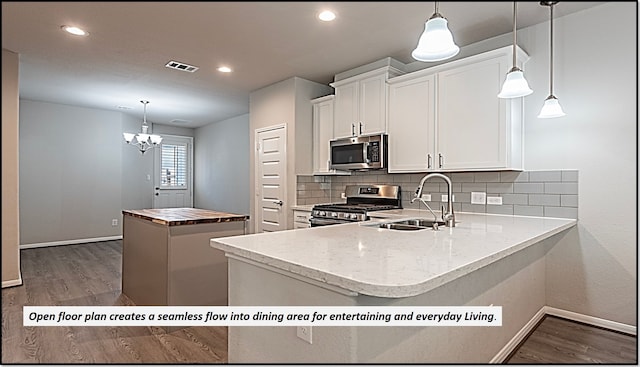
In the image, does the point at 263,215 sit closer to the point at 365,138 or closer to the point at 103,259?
the point at 365,138

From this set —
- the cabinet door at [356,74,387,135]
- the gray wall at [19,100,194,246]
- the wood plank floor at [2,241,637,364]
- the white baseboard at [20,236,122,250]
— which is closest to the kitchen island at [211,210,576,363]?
the wood plank floor at [2,241,637,364]

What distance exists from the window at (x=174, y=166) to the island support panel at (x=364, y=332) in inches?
253

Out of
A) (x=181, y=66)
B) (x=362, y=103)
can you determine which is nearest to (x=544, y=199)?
(x=362, y=103)

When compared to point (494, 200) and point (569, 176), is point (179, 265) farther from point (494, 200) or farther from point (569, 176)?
point (569, 176)

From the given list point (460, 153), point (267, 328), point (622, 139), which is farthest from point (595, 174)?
point (267, 328)

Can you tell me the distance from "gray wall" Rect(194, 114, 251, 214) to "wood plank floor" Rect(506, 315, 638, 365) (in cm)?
490

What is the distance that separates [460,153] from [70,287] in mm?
3710

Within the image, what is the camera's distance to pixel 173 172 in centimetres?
750

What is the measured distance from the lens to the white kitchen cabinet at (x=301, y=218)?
12.6 feet

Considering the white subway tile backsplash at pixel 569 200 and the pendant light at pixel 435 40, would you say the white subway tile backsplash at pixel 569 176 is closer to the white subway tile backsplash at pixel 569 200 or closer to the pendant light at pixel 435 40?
the white subway tile backsplash at pixel 569 200

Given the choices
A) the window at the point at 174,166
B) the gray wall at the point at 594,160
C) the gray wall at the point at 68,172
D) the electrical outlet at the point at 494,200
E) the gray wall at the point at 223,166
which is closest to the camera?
the gray wall at the point at 594,160

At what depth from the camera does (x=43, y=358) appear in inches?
68.4

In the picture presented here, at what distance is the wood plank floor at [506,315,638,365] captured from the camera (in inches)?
76.5
